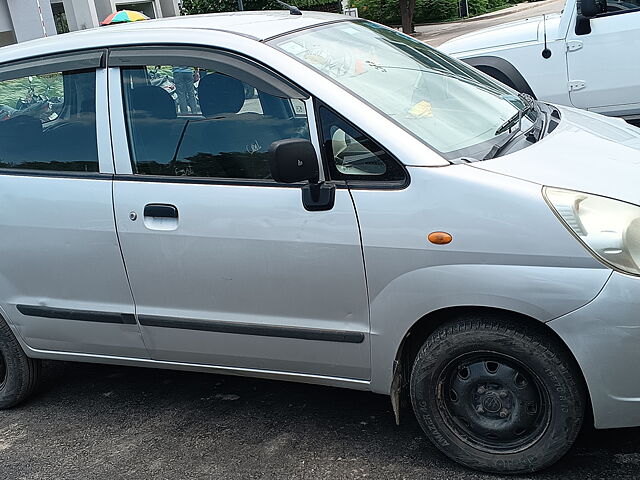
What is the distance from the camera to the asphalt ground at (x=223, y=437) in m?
3.34

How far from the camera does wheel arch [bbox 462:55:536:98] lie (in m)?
7.43

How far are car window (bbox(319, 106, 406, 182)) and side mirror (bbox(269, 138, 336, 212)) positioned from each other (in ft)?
0.29

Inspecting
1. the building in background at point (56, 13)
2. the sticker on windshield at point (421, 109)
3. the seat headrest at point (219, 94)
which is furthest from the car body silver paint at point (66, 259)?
the building in background at point (56, 13)

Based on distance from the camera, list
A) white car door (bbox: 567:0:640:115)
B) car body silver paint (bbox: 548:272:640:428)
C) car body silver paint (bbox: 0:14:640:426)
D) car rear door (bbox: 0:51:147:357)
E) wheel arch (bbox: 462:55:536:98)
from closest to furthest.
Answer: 1. car body silver paint (bbox: 548:272:640:428)
2. car body silver paint (bbox: 0:14:640:426)
3. car rear door (bbox: 0:51:147:357)
4. white car door (bbox: 567:0:640:115)
5. wheel arch (bbox: 462:55:536:98)

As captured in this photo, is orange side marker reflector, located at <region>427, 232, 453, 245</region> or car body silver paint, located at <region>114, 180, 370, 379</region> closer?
orange side marker reflector, located at <region>427, 232, 453, 245</region>

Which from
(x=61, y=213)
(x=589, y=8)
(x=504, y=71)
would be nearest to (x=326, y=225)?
(x=61, y=213)

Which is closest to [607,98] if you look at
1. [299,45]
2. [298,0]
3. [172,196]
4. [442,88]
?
[442,88]

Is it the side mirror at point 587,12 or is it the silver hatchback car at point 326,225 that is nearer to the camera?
the silver hatchback car at point 326,225

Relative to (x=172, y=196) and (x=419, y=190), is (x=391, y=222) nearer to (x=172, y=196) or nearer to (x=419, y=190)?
(x=419, y=190)

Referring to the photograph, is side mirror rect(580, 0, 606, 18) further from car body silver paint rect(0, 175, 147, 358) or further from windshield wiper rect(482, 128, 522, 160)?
car body silver paint rect(0, 175, 147, 358)

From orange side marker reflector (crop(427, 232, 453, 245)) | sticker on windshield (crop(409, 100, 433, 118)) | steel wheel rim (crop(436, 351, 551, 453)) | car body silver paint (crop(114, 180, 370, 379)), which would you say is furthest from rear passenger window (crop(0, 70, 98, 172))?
steel wheel rim (crop(436, 351, 551, 453))

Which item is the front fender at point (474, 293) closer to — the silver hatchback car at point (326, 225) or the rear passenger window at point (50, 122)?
the silver hatchback car at point (326, 225)

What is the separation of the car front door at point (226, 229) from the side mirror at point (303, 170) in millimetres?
36

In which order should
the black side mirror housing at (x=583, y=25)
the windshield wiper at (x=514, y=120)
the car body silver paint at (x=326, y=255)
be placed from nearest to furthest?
the car body silver paint at (x=326, y=255)
the windshield wiper at (x=514, y=120)
the black side mirror housing at (x=583, y=25)
